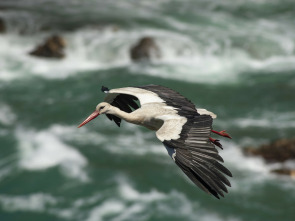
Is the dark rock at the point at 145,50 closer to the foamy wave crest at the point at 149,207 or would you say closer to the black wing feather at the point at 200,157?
the foamy wave crest at the point at 149,207

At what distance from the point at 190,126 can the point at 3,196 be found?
29.2 ft

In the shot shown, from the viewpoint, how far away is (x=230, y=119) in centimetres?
1783

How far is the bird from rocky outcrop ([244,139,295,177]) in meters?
7.26

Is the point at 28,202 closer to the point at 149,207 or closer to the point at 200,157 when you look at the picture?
the point at 149,207

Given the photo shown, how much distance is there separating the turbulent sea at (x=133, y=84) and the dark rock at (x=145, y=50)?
1.09 ft

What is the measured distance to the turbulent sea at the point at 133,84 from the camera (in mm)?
14297

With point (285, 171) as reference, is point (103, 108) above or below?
below

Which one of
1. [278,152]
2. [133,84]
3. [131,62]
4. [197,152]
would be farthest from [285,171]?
[197,152]

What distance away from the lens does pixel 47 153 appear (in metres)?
16.3

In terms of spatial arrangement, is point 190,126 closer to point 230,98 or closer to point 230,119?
point 230,119

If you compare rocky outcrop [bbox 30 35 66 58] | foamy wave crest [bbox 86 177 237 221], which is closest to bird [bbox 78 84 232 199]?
foamy wave crest [bbox 86 177 237 221]

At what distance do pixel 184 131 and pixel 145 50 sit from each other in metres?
15.4

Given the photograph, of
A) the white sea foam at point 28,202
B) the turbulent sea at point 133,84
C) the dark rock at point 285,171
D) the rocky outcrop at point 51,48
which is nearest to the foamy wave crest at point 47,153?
the turbulent sea at point 133,84

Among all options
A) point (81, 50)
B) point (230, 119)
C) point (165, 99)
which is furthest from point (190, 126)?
point (81, 50)
